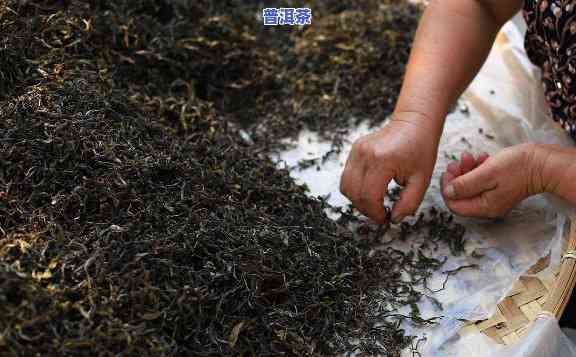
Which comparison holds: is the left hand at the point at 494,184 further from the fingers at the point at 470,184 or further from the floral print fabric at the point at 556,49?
the floral print fabric at the point at 556,49

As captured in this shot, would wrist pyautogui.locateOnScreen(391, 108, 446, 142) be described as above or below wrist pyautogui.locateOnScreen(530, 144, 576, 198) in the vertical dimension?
above

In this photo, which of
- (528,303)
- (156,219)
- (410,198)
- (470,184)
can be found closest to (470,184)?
(470,184)

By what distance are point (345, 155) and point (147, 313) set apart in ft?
2.52

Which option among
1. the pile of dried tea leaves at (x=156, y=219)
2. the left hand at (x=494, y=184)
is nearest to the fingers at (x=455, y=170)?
the left hand at (x=494, y=184)

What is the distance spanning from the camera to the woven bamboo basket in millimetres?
1126

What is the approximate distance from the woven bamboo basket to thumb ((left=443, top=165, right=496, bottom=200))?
7.7 inches

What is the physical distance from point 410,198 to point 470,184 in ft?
0.41

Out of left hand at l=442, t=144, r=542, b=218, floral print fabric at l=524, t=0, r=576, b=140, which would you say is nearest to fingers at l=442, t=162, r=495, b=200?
left hand at l=442, t=144, r=542, b=218

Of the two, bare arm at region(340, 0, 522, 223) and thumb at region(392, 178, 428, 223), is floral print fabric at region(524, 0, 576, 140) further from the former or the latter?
thumb at region(392, 178, 428, 223)

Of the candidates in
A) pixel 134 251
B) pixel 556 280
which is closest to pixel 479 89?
pixel 556 280

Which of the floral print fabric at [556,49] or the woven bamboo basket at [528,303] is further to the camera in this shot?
the floral print fabric at [556,49]

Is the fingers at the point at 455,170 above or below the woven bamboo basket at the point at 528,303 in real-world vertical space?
above

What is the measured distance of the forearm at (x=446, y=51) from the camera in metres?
1.35

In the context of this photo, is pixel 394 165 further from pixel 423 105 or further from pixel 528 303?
pixel 528 303
